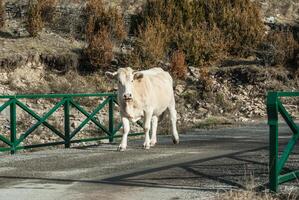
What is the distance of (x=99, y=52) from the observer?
27.3 meters

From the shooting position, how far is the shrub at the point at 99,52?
2725 centimetres

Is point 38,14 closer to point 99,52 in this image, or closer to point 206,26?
point 99,52

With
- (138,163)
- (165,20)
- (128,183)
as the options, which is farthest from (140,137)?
(165,20)

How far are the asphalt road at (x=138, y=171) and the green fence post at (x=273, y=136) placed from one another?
1.74 feet

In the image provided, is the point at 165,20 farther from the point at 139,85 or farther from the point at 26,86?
the point at 139,85

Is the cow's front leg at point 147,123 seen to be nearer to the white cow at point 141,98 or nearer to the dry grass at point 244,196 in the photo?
the white cow at point 141,98

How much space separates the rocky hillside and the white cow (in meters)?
6.70

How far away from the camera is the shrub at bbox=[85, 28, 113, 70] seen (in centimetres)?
2725

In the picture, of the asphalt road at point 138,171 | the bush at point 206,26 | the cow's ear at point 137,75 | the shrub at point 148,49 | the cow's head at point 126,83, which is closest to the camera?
the asphalt road at point 138,171

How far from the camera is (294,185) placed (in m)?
8.94

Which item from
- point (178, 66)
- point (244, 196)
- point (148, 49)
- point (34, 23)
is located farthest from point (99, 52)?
point (244, 196)

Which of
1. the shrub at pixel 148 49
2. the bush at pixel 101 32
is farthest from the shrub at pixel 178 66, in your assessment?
the bush at pixel 101 32

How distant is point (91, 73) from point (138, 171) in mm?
17427

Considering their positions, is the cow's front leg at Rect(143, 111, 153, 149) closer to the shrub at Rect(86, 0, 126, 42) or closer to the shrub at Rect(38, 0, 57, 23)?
the shrub at Rect(86, 0, 126, 42)
